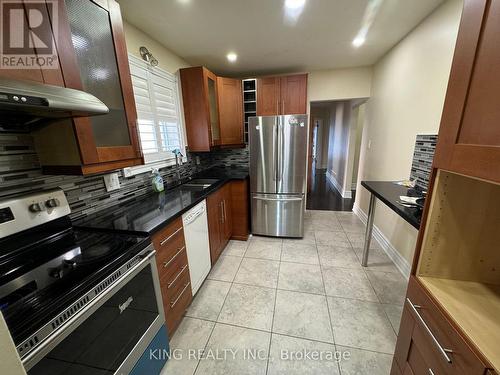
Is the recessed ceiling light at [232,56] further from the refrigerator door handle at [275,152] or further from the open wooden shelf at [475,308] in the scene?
the open wooden shelf at [475,308]

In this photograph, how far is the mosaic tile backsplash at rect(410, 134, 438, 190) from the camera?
1.78m

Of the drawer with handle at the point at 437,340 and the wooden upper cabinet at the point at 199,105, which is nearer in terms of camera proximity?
the drawer with handle at the point at 437,340

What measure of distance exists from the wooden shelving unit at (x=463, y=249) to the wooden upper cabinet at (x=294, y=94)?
2.41m

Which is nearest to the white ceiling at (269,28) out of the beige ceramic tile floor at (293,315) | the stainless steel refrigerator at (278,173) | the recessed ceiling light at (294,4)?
the recessed ceiling light at (294,4)

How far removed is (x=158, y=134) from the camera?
220cm

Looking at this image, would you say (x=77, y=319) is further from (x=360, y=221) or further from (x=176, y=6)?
(x=360, y=221)

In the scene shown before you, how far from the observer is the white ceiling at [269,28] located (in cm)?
158

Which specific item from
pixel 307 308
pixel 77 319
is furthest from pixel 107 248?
pixel 307 308

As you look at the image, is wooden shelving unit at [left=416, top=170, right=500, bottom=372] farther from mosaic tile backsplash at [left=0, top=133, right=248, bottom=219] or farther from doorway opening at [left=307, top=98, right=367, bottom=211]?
doorway opening at [left=307, top=98, right=367, bottom=211]

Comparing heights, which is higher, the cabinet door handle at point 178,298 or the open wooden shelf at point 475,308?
the open wooden shelf at point 475,308

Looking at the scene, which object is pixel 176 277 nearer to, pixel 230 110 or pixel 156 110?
pixel 156 110

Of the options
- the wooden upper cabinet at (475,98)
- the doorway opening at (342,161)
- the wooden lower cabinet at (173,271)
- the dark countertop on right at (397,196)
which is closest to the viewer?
the wooden upper cabinet at (475,98)

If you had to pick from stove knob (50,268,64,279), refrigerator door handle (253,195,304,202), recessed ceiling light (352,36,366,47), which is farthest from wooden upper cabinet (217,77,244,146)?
stove knob (50,268,64,279)

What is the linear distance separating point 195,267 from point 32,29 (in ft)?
5.78
